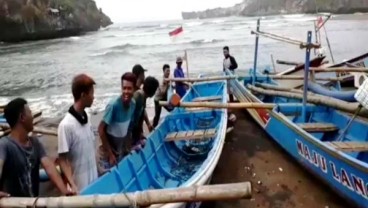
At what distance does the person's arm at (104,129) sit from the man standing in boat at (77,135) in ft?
2.80

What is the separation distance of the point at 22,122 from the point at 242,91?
7.55 m

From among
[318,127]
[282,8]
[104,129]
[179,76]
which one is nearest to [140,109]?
[104,129]

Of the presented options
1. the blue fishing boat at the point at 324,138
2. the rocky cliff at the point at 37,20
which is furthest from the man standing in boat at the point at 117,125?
the rocky cliff at the point at 37,20

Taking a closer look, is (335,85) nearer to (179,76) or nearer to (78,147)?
(179,76)

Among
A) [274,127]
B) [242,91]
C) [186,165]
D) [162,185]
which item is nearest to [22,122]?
[162,185]

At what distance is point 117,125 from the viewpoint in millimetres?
5023

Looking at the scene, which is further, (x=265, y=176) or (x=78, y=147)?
(x=265, y=176)

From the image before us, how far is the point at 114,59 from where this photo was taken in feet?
113

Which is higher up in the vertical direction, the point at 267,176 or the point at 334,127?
the point at 334,127

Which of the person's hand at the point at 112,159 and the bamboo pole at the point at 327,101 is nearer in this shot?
the person's hand at the point at 112,159

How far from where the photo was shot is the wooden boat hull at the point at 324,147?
5338mm

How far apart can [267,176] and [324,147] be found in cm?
153

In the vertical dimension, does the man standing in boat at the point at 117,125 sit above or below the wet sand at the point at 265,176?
above

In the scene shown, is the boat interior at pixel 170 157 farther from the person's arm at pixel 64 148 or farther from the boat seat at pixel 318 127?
the boat seat at pixel 318 127
